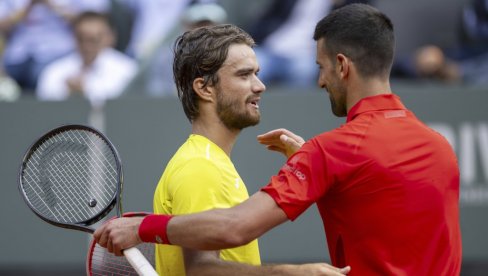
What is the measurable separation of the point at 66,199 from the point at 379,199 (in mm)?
1476

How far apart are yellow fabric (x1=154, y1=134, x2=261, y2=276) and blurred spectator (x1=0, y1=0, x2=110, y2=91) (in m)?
5.37

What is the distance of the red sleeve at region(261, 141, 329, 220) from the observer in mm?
3900

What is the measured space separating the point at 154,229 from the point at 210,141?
24.0 inches

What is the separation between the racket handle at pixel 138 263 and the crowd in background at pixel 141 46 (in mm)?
4649

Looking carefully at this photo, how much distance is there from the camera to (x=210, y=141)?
4.41 meters

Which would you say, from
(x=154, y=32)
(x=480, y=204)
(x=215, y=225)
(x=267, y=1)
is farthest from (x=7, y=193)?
(x=215, y=225)

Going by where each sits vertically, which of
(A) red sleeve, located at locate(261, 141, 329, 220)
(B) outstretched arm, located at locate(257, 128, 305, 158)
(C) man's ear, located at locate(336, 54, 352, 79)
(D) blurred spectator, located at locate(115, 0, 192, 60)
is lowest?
(A) red sleeve, located at locate(261, 141, 329, 220)

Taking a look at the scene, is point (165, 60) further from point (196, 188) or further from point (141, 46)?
point (196, 188)

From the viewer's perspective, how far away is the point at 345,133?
4035 millimetres

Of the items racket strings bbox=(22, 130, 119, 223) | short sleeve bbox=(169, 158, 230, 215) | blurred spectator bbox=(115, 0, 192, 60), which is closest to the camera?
short sleeve bbox=(169, 158, 230, 215)

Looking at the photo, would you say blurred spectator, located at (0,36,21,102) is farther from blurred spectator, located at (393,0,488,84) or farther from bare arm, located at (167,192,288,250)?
bare arm, located at (167,192,288,250)

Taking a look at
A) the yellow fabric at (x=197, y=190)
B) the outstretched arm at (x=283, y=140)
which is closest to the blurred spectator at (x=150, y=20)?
the outstretched arm at (x=283, y=140)

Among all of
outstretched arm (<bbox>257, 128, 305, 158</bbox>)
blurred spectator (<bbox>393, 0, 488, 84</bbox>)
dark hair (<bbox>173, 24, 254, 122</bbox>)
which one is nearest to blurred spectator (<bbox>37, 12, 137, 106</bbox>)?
blurred spectator (<bbox>393, 0, 488, 84</bbox>)

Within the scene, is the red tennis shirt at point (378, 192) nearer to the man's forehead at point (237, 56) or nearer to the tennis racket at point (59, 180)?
the man's forehead at point (237, 56)
